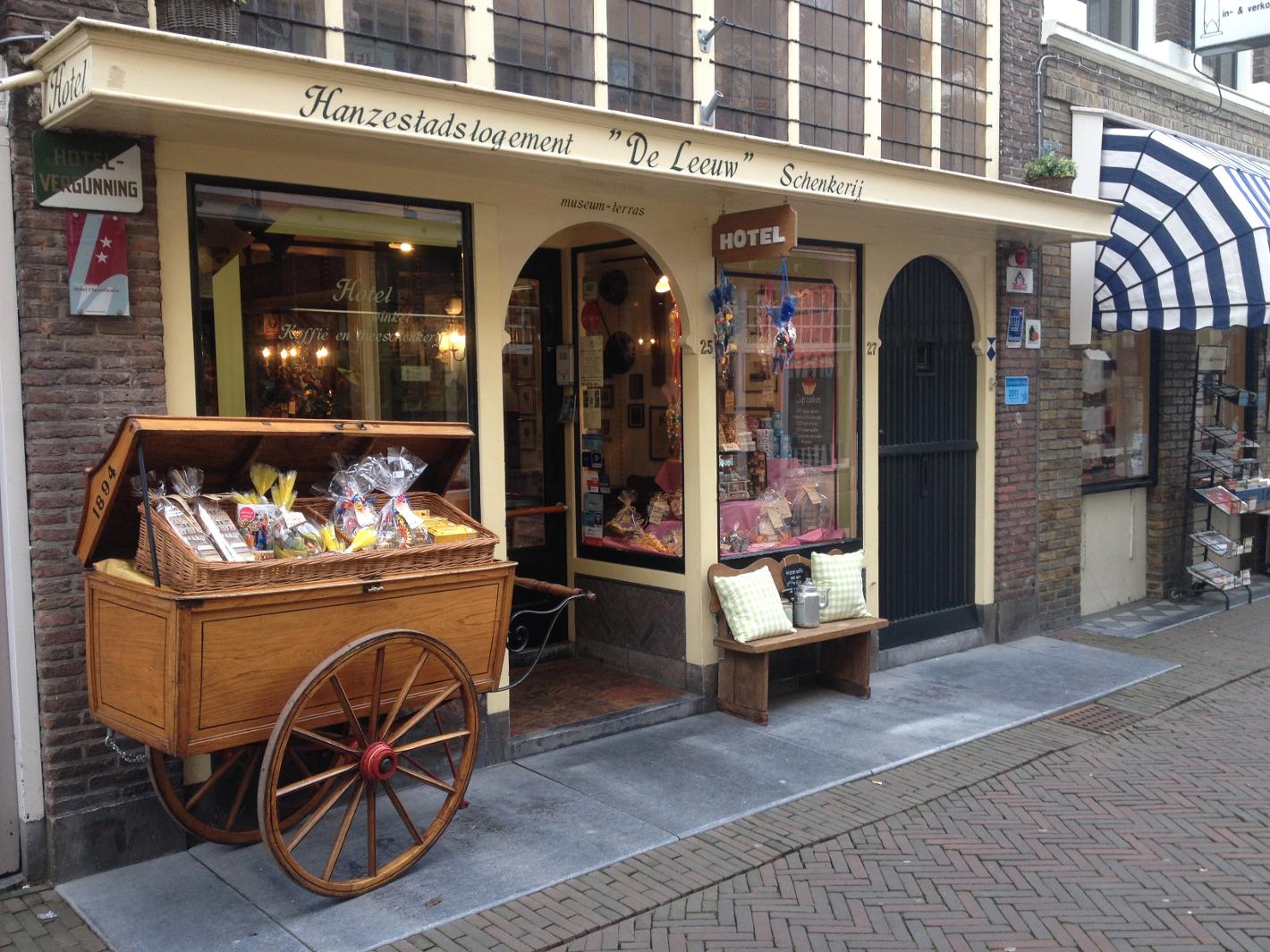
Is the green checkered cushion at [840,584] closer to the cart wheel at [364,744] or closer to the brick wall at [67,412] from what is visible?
the cart wheel at [364,744]

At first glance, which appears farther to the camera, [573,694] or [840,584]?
[840,584]

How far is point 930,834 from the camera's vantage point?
17.6ft

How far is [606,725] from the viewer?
673cm

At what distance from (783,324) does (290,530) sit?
410cm

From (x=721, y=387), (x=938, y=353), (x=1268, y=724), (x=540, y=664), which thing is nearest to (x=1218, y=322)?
(x=938, y=353)

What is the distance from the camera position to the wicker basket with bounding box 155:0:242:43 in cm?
459

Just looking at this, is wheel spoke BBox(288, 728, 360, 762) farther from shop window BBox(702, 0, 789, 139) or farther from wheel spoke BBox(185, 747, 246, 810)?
shop window BBox(702, 0, 789, 139)

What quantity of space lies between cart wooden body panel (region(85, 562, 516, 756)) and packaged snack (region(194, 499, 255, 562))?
0.23m

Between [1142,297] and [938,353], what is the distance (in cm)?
206

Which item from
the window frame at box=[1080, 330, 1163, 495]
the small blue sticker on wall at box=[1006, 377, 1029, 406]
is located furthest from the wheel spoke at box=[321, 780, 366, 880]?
the window frame at box=[1080, 330, 1163, 495]

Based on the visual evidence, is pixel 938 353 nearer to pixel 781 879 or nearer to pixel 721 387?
pixel 721 387

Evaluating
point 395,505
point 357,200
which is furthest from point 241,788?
point 357,200

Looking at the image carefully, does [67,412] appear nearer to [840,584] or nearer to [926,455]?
[840,584]

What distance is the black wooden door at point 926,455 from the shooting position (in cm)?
841
